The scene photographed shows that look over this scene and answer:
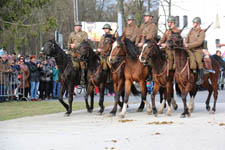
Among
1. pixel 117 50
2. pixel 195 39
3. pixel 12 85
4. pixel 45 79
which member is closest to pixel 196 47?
pixel 195 39

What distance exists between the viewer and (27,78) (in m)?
27.4

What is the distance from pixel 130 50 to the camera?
1805 centimetres

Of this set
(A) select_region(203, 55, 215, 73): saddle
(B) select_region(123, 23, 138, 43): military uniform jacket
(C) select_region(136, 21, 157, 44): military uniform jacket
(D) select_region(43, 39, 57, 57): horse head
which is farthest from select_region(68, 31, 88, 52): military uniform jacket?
(A) select_region(203, 55, 215, 73): saddle

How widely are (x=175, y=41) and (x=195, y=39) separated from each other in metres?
1.15

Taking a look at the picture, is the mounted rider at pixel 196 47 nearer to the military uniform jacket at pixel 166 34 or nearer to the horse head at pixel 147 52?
the military uniform jacket at pixel 166 34

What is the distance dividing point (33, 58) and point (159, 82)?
11507 mm

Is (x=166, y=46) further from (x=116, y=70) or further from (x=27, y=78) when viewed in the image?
(x=27, y=78)

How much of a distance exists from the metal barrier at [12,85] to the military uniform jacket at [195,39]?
10.9 meters

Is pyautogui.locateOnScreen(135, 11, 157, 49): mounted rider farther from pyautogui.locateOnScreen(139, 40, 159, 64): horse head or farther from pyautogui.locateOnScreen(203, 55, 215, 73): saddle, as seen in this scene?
pyautogui.locateOnScreen(203, 55, 215, 73): saddle

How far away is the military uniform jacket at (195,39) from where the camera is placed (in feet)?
58.5

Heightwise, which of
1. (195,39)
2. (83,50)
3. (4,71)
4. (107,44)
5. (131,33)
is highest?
(131,33)

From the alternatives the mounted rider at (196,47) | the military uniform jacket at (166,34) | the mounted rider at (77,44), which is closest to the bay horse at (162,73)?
the military uniform jacket at (166,34)

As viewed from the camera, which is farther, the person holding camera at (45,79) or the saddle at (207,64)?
the person holding camera at (45,79)

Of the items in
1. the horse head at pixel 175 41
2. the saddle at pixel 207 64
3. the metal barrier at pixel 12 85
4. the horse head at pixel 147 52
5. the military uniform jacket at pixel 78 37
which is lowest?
the metal barrier at pixel 12 85
